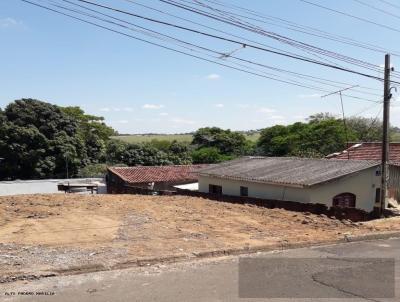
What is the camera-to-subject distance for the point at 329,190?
24234 millimetres

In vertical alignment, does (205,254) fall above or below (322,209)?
below

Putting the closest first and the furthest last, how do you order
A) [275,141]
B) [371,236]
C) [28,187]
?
[371,236] → [28,187] → [275,141]

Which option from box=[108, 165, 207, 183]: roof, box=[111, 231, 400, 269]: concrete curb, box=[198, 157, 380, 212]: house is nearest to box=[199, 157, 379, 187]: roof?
box=[198, 157, 380, 212]: house

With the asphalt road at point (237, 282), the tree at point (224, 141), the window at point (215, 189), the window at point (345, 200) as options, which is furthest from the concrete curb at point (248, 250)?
the tree at point (224, 141)

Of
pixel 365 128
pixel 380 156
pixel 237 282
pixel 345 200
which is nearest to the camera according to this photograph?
pixel 237 282

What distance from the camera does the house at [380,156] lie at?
29.7m

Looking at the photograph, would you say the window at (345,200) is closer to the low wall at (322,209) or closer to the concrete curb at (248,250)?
the low wall at (322,209)

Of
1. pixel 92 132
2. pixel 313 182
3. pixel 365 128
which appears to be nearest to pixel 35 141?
pixel 92 132

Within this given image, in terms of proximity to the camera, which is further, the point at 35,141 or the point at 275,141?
the point at 275,141

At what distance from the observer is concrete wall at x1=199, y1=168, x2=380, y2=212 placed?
2380 cm

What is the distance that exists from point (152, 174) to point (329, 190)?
22.5m

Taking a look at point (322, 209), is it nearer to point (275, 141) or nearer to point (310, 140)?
point (310, 140)

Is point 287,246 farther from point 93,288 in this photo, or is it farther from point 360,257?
point 93,288

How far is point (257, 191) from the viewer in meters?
27.1
